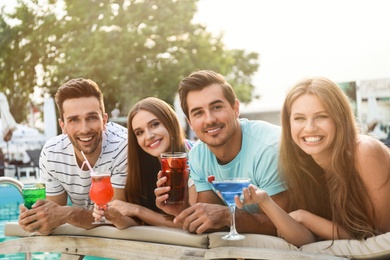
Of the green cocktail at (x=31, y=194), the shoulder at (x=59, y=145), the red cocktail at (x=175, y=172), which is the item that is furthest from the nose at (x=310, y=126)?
the shoulder at (x=59, y=145)

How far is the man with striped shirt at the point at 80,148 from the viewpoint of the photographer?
13.0 feet

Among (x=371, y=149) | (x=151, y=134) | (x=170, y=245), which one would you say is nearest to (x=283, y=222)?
(x=371, y=149)

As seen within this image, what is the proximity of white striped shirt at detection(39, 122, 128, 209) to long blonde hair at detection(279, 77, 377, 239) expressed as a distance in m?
1.37

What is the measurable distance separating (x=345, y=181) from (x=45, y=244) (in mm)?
1955

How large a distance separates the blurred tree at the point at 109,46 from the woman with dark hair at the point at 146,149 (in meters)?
18.0

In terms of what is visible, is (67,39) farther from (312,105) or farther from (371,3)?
(312,105)

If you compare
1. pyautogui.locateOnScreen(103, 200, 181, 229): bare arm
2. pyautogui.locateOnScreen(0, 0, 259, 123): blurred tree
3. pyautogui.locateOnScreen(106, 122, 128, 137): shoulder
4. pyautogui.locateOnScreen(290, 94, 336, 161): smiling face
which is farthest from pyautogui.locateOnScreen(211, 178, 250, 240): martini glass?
pyautogui.locateOnScreen(0, 0, 259, 123): blurred tree

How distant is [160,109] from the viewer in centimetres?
381

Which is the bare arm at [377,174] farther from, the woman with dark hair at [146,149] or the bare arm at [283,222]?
the woman with dark hair at [146,149]

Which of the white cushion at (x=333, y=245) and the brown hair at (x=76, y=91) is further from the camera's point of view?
the brown hair at (x=76, y=91)

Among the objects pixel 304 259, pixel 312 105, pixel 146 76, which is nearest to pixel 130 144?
pixel 312 105

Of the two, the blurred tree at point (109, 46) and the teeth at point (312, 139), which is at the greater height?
the blurred tree at point (109, 46)

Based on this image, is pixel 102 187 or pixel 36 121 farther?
pixel 36 121

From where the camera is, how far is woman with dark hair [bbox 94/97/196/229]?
11.8 ft
